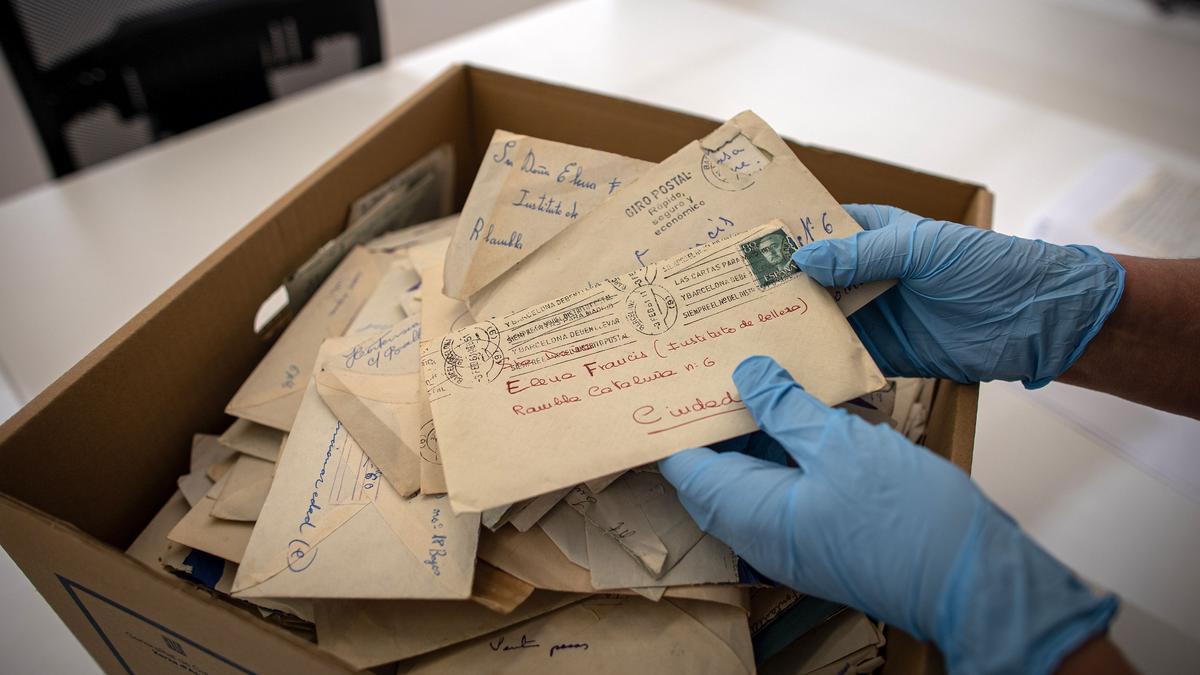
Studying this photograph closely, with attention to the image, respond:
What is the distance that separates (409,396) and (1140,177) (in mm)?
1524

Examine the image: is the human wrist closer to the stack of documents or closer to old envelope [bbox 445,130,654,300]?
the stack of documents

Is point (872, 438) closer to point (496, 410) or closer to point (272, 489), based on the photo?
point (496, 410)

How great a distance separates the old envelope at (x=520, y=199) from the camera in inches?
30.5

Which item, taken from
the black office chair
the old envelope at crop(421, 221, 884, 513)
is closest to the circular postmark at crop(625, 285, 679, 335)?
the old envelope at crop(421, 221, 884, 513)

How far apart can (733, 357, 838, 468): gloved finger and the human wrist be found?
0.45 ft

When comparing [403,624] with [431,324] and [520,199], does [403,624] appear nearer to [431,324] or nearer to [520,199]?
[431,324]

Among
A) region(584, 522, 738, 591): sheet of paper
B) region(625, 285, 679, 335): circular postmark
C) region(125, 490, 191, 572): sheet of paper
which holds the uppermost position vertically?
region(625, 285, 679, 335): circular postmark

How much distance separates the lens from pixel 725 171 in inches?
30.7

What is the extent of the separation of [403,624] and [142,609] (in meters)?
0.22

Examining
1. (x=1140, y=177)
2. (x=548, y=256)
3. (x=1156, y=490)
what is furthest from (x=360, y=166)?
(x=1140, y=177)

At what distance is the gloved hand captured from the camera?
2.35ft

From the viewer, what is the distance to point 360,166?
3.18ft

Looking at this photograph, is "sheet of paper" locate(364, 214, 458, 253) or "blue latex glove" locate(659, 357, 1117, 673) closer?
"blue latex glove" locate(659, 357, 1117, 673)

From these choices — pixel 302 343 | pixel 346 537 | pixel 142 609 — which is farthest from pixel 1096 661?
pixel 302 343
